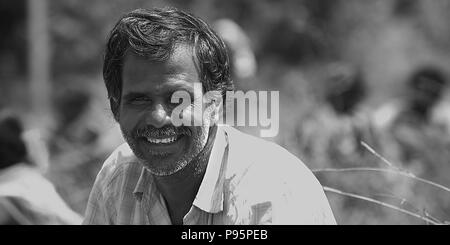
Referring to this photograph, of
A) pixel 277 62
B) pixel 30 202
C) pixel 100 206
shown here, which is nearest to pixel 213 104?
pixel 100 206

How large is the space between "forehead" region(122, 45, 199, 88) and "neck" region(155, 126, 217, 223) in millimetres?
219

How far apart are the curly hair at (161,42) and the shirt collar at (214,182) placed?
204 mm

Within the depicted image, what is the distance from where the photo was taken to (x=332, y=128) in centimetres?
542

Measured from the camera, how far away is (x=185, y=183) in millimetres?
2723

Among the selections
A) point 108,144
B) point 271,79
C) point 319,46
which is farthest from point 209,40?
point 271,79

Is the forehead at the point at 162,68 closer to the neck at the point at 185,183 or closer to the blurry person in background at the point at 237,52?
the neck at the point at 185,183

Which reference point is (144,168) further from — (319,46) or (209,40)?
(319,46)

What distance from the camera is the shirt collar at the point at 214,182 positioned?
255cm

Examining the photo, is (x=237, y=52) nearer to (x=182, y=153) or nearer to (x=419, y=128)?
(x=419, y=128)

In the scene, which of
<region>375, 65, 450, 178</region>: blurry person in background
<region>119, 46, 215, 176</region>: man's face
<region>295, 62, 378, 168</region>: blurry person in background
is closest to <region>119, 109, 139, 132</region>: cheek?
<region>119, 46, 215, 176</region>: man's face

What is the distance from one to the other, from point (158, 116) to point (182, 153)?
14cm

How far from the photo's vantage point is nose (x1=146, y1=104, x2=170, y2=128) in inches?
103

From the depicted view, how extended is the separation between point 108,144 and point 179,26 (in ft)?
13.8

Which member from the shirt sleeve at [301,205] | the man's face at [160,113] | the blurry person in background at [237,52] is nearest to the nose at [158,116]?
the man's face at [160,113]
